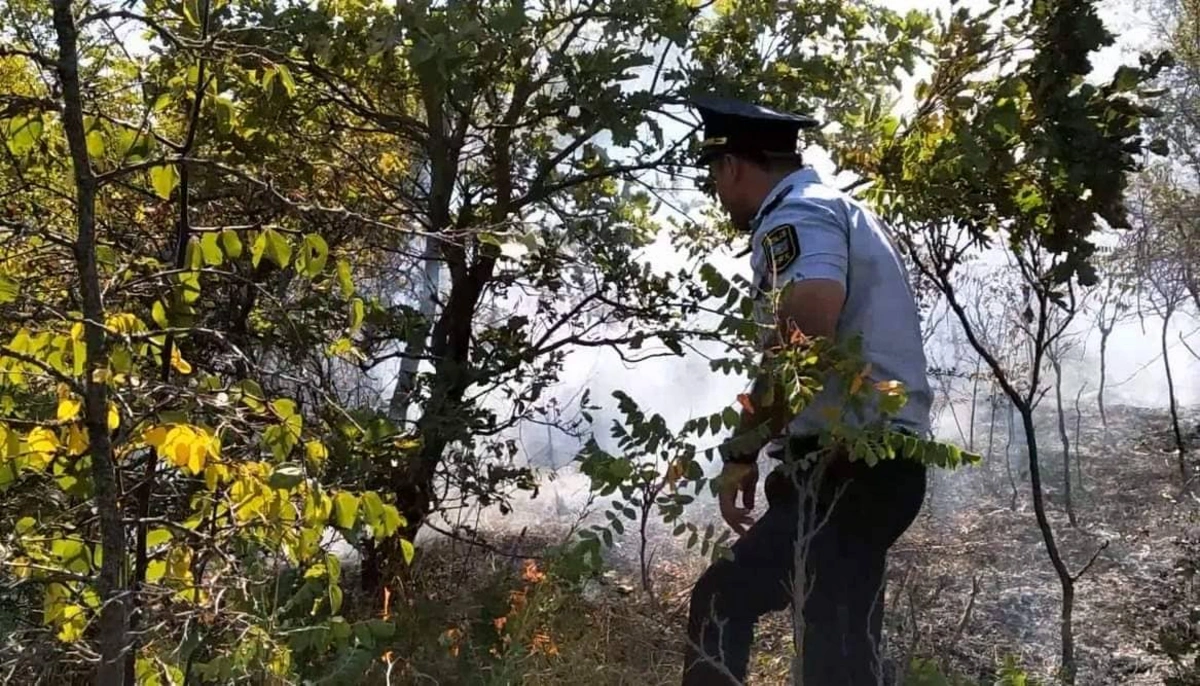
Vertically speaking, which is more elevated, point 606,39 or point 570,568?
point 606,39

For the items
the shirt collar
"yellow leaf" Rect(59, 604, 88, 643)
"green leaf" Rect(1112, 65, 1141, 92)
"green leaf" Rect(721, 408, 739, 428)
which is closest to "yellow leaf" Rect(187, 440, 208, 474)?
"yellow leaf" Rect(59, 604, 88, 643)

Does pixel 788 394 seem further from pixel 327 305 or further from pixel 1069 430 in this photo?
pixel 1069 430

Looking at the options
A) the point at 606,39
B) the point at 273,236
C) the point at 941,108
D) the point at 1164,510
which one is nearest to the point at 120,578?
the point at 273,236

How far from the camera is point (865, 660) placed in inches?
80.7

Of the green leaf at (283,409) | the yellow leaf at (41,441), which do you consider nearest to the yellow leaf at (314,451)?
the green leaf at (283,409)

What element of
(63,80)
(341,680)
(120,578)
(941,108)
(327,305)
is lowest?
(341,680)

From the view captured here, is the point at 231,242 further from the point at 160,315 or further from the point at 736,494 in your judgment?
the point at 736,494

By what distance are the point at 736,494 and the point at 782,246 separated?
21.3 inches

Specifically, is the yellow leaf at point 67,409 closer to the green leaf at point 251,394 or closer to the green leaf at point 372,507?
the green leaf at point 251,394

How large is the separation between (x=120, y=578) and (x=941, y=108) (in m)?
2.36

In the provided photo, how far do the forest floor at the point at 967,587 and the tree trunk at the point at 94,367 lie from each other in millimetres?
928

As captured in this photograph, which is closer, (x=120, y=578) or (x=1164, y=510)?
(x=120, y=578)

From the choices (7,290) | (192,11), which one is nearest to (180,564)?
(7,290)

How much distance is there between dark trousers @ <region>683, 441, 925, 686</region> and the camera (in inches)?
79.0
